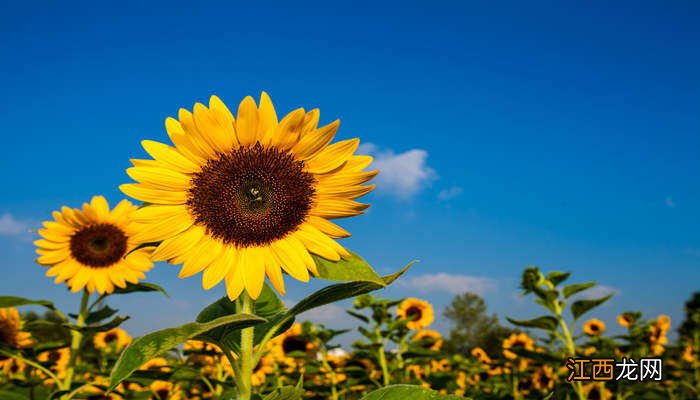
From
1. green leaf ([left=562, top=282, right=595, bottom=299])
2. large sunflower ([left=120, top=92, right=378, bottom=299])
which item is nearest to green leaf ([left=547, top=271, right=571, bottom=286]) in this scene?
green leaf ([left=562, top=282, right=595, bottom=299])

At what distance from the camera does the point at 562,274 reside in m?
5.01

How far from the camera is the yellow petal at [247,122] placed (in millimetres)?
1898

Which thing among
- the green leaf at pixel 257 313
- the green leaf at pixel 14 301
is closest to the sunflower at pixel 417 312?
the green leaf at pixel 14 301

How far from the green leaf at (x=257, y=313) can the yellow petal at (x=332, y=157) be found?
0.52 metres

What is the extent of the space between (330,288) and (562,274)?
12.5 ft

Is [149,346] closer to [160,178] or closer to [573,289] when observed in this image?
[160,178]

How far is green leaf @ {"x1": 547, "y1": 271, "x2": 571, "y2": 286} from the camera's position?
5.02 metres

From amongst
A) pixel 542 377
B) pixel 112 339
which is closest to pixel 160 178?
pixel 112 339

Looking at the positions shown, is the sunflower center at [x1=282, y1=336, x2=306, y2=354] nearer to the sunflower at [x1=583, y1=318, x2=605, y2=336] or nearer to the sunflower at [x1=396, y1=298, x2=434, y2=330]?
the sunflower at [x1=396, y1=298, x2=434, y2=330]

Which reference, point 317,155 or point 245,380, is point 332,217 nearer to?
point 317,155

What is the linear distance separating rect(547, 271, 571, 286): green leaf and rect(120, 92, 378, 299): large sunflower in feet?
11.5

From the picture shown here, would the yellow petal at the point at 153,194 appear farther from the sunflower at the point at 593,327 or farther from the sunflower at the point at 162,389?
the sunflower at the point at 593,327

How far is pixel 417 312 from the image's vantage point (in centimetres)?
851

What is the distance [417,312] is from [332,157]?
679cm
